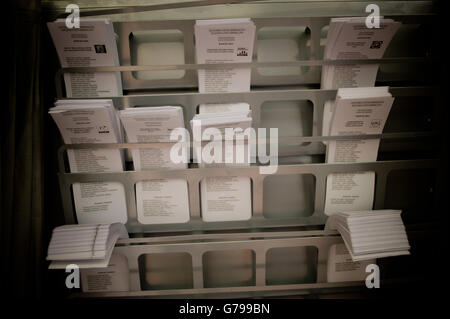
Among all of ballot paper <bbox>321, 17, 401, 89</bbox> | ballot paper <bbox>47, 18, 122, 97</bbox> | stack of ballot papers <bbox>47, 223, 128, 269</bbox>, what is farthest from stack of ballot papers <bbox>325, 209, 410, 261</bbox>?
ballot paper <bbox>47, 18, 122, 97</bbox>

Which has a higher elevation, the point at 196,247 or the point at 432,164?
the point at 432,164

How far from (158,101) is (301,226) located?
28.5 inches

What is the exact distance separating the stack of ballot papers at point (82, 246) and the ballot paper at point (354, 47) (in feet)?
2.94

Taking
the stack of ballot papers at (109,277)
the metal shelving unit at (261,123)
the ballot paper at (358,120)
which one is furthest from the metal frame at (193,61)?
the stack of ballot papers at (109,277)

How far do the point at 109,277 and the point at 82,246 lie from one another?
0.22 m

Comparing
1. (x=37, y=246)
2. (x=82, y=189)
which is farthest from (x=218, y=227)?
(x=37, y=246)

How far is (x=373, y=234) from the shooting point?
Result: 0.79m

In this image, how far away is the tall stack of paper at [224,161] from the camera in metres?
0.76

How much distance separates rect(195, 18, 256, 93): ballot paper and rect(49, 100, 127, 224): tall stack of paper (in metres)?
0.34

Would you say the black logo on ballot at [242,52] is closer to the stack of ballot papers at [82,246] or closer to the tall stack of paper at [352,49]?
the tall stack of paper at [352,49]

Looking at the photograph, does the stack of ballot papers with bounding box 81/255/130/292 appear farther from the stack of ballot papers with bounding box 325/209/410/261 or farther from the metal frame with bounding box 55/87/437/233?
the stack of ballot papers with bounding box 325/209/410/261
